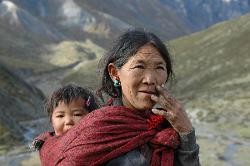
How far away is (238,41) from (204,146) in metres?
80.1

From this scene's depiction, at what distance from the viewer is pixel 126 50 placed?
4.38m

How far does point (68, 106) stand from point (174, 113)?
2203mm

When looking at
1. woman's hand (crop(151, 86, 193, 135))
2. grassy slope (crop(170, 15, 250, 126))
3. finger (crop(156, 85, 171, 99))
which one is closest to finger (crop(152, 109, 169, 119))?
woman's hand (crop(151, 86, 193, 135))

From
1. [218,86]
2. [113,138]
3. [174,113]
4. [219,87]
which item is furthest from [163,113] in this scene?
[218,86]

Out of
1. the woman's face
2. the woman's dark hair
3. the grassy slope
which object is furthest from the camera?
the grassy slope

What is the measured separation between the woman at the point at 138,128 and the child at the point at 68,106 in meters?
1.66

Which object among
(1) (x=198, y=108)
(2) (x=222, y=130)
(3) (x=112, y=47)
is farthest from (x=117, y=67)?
(1) (x=198, y=108)

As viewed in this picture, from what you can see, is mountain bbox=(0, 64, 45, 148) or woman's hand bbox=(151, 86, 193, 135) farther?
mountain bbox=(0, 64, 45, 148)

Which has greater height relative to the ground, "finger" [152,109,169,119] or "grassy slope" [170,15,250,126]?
"grassy slope" [170,15,250,126]

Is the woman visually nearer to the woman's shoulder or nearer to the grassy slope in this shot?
the woman's shoulder

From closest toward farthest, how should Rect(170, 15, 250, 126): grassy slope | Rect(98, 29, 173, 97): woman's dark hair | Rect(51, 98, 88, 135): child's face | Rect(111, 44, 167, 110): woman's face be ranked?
Rect(111, 44, 167, 110): woman's face < Rect(98, 29, 173, 97): woman's dark hair < Rect(51, 98, 88, 135): child's face < Rect(170, 15, 250, 126): grassy slope

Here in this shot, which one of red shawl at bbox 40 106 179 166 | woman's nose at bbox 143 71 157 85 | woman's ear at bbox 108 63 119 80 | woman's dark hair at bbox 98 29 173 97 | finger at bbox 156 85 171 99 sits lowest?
red shawl at bbox 40 106 179 166

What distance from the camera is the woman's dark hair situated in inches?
172

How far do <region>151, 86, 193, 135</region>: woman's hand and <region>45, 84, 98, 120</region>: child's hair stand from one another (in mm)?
2044
